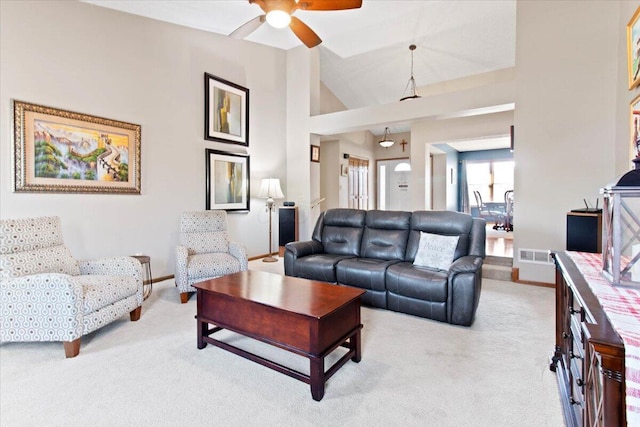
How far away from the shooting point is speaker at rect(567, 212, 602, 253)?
322cm

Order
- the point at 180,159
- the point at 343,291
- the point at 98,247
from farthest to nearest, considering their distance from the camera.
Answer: the point at 180,159 < the point at 98,247 < the point at 343,291

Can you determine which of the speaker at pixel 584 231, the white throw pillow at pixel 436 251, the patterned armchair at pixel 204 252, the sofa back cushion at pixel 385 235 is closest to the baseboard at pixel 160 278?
the patterned armchair at pixel 204 252

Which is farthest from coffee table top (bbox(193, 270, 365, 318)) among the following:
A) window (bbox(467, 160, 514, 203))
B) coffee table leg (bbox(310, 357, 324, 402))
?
window (bbox(467, 160, 514, 203))

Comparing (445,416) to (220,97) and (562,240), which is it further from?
(220,97)

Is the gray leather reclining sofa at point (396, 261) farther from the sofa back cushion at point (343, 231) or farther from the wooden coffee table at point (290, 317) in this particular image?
the wooden coffee table at point (290, 317)

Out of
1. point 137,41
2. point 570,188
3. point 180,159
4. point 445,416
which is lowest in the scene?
point 445,416

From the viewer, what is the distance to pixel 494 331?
2639 millimetres

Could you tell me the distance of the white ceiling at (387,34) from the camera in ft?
12.7

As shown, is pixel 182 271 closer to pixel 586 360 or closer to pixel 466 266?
pixel 466 266

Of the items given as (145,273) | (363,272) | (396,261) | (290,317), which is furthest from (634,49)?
(145,273)

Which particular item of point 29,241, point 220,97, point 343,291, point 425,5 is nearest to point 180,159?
point 220,97

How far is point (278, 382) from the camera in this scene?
1.94 metres

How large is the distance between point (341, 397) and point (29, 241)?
9.00 feet

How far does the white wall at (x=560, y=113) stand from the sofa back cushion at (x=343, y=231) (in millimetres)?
2052
